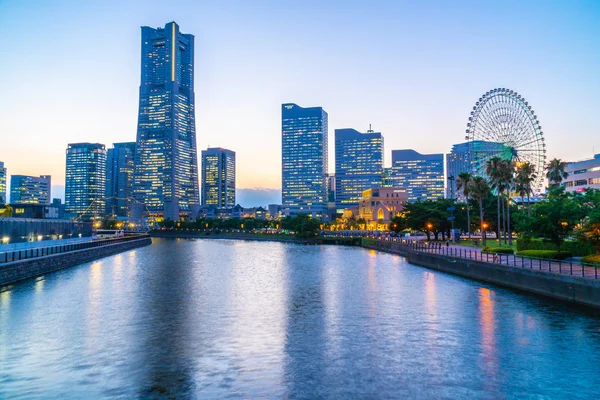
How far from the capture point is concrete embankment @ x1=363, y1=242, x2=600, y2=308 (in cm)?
3534

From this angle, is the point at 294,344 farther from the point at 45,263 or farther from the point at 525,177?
the point at 525,177

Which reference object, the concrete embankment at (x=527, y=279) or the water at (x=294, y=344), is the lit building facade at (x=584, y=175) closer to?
the concrete embankment at (x=527, y=279)

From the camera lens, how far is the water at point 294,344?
2044 centimetres

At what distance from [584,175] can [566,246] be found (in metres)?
96.0

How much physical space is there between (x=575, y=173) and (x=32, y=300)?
147628mm

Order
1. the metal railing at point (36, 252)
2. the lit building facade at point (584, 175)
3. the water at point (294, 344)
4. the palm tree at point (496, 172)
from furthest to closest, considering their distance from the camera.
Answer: the lit building facade at point (584, 175) → the palm tree at point (496, 172) → the metal railing at point (36, 252) → the water at point (294, 344)

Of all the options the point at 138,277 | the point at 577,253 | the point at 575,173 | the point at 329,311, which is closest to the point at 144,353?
the point at 329,311

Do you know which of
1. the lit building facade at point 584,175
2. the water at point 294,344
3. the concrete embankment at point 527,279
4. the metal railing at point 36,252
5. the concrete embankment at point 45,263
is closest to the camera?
the water at point 294,344

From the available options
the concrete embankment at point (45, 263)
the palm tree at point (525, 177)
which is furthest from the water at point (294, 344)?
the palm tree at point (525, 177)

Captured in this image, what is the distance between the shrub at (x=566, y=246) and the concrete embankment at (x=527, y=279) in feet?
24.4

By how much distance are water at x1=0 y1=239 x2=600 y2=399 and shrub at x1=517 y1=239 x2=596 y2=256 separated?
11.0 m

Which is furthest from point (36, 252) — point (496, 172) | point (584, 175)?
point (584, 175)

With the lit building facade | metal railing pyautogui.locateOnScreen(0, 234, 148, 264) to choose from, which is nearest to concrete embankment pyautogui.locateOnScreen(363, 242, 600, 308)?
metal railing pyautogui.locateOnScreen(0, 234, 148, 264)

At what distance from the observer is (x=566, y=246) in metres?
52.6
